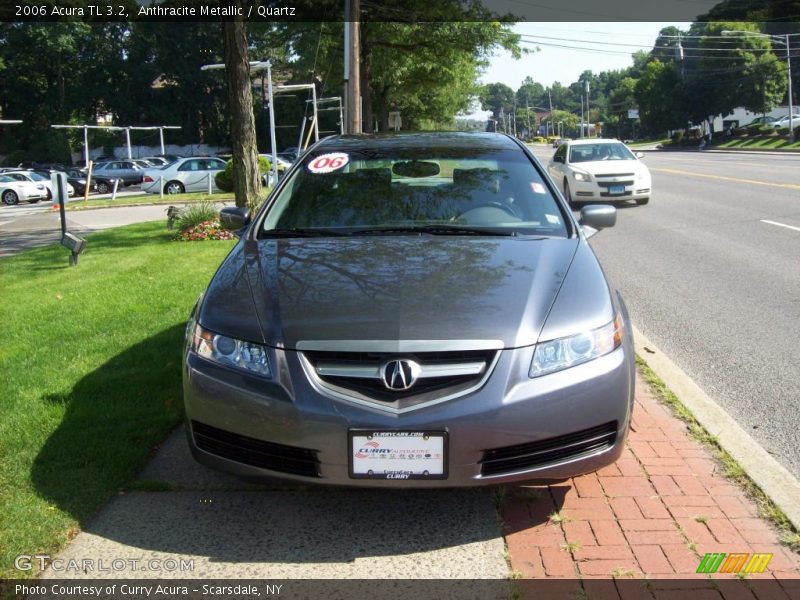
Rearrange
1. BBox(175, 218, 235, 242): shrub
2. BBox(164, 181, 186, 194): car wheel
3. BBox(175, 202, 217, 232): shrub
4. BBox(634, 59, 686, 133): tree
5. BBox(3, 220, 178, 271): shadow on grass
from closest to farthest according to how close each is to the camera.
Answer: BBox(3, 220, 178, 271): shadow on grass → BBox(175, 218, 235, 242): shrub → BBox(175, 202, 217, 232): shrub → BBox(164, 181, 186, 194): car wheel → BBox(634, 59, 686, 133): tree

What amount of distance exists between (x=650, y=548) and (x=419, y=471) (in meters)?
1.00

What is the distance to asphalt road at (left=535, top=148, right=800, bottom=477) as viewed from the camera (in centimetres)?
471

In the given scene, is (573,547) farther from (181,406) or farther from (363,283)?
(181,406)

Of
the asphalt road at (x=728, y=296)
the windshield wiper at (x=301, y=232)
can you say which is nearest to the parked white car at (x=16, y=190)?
the asphalt road at (x=728, y=296)

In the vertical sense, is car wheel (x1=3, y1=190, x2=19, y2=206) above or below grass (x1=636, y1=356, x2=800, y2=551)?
below

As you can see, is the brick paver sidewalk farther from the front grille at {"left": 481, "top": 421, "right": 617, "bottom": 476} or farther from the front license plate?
the front license plate

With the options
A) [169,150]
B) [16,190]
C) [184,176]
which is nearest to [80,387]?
[184,176]

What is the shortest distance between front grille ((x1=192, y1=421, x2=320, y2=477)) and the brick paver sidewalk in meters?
0.89

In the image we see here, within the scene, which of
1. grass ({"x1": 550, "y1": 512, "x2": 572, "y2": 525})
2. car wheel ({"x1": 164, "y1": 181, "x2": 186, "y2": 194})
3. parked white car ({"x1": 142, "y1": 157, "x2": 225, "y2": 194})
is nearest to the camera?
grass ({"x1": 550, "y1": 512, "x2": 572, "y2": 525})

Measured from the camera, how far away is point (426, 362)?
2.85m

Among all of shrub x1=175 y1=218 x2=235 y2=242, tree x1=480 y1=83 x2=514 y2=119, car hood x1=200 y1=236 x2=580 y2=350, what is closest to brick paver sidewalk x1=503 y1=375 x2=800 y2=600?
car hood x1=200 y1=236 x2=580 y2=350

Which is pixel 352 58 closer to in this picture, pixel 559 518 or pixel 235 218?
pixel 235 218

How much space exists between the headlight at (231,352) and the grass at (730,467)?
86.7 inches

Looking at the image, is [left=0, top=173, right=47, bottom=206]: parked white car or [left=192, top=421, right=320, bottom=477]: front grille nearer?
[left=192, top=421, right=320, bottom=477]: front grille
